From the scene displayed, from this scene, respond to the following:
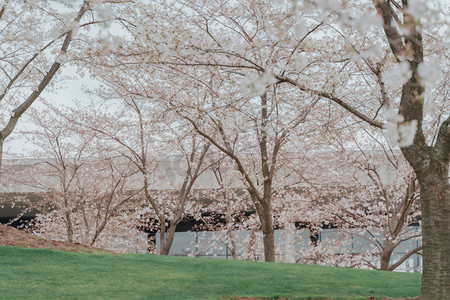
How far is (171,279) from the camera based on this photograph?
7.59 meters

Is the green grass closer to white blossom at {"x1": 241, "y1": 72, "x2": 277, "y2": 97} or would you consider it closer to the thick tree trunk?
the thick tree trunk

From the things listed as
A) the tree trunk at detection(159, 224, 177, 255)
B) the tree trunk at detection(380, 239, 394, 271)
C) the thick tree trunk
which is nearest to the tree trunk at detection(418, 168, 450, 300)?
the thick tree trunk

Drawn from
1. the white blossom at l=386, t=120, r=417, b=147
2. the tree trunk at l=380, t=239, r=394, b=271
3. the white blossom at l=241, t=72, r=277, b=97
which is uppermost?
the white blossom at l=241, t=72, r=277, b=97

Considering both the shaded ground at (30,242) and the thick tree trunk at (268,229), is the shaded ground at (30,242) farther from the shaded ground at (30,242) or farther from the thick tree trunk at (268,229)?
the thick tree trunk at (268,229)

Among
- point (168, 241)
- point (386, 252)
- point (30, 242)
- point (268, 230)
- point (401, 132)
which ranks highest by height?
point (401, 132)

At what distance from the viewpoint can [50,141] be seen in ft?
57.0

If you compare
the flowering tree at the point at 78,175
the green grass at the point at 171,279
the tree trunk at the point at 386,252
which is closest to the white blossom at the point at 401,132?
the green grass at the point at 171,279

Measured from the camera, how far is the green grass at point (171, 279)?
22.0 ft

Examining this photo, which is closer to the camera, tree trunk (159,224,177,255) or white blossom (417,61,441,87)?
white blossom (417,61,441,87)

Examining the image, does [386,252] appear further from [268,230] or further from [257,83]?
[257,83]

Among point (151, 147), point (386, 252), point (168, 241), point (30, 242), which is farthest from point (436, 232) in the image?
point (151, 147)

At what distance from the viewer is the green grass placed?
22.0ft

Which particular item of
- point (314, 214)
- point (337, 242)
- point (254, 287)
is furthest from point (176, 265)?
point (337, 242)

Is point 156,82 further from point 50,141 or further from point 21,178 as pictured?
point 21,178
